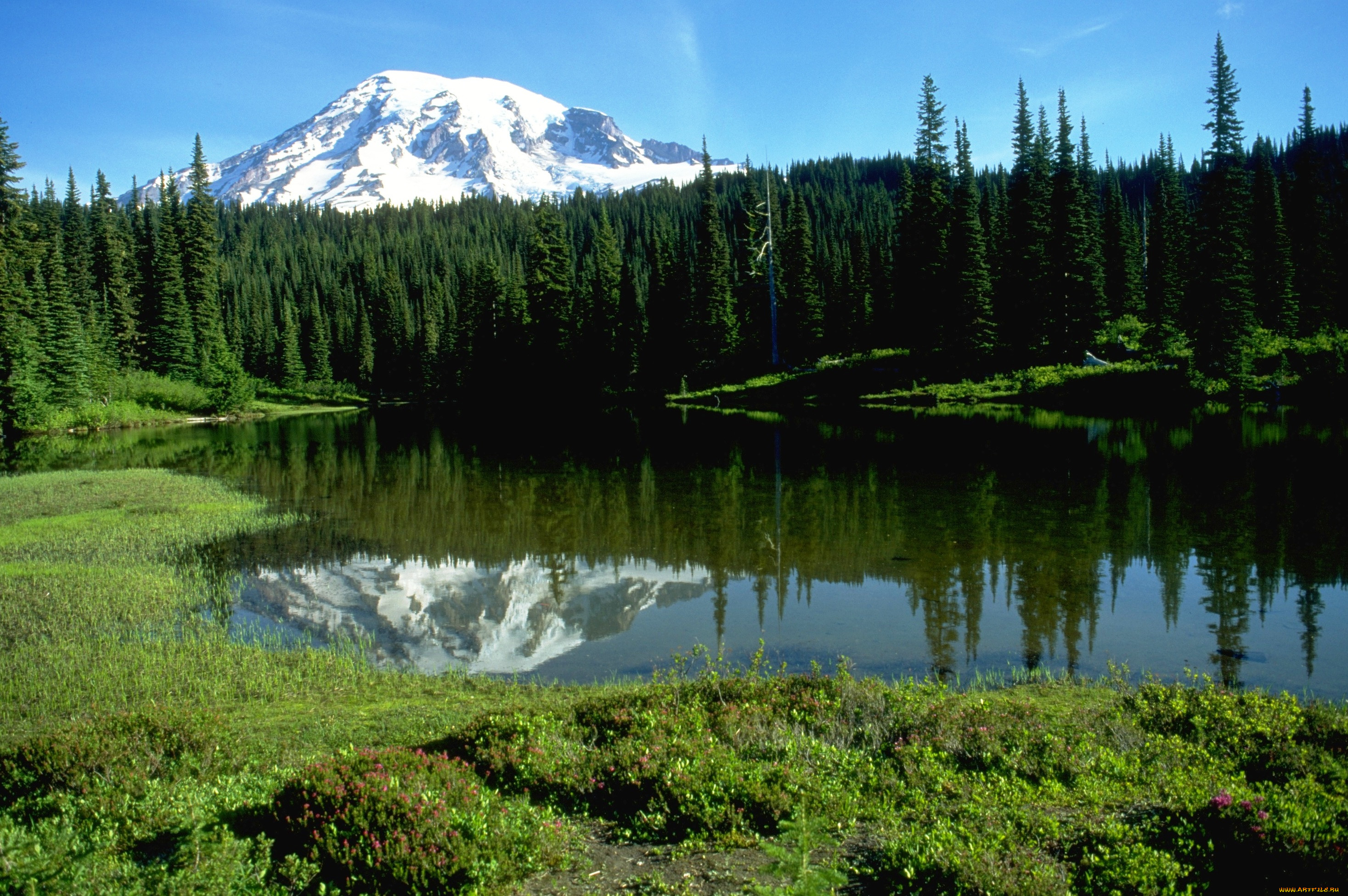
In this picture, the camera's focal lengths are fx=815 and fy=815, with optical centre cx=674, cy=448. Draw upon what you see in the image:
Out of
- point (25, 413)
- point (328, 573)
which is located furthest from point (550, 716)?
point (25, 413)

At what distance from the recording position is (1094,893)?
16.3ft

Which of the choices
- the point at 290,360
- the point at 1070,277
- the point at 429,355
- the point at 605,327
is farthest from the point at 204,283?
the point at 1070,277

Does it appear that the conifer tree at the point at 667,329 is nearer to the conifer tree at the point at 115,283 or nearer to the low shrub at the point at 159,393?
the low shrub at the point at 159,393

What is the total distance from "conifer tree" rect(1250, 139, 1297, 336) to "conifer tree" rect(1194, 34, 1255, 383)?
374 cm

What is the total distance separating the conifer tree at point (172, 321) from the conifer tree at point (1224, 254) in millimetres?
86729

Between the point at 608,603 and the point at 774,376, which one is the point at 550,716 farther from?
the point at 774,376

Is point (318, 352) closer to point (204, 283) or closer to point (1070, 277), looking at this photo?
point (204, 283)

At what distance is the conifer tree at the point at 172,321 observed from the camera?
82.9 metres

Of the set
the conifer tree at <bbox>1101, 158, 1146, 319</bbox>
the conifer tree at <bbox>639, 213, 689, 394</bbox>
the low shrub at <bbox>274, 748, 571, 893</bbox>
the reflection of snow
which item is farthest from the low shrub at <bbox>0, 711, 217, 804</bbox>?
the conifer tree at <bbox>639, 213, 689, 394</bbox>

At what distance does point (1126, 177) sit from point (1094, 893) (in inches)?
7504

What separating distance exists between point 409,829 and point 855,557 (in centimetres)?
1308

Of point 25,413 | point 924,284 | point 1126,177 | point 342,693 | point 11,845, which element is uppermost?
point 1126,177

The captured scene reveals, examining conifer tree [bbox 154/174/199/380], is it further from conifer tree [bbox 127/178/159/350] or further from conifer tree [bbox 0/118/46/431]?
conifer tree [bbox 0/118/46/431]

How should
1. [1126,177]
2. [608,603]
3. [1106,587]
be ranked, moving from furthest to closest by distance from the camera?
[1126,177]
[608,603]
[1106,587]
